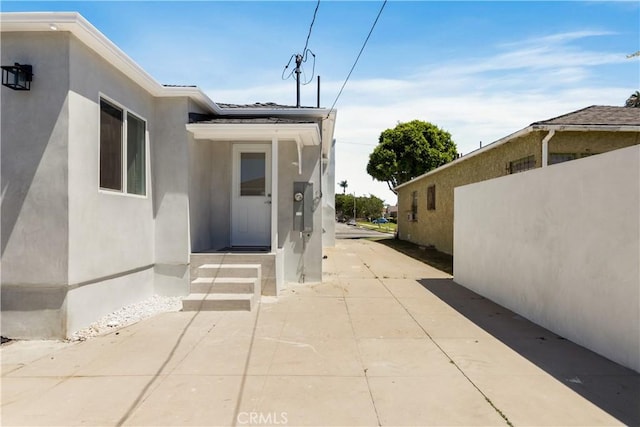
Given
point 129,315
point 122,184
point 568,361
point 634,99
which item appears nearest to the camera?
point 568,361

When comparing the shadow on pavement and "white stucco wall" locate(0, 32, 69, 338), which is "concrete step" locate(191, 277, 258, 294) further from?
the shadow on pavement

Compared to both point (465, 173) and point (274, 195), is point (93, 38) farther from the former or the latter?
point (465, 173)

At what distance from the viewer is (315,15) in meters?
7.57

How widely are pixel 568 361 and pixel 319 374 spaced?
8.59 ft

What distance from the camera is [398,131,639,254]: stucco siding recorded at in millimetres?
9039

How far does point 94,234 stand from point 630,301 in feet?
20.9

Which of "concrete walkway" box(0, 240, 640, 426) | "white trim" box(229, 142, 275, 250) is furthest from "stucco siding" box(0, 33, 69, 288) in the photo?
"white trim" box(229, 142, 275, 250)

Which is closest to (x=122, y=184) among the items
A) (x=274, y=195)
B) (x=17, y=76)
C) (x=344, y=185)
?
(x=17, y=76)

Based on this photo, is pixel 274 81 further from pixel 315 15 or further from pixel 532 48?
pixel 532 48

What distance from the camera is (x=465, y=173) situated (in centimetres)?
1342

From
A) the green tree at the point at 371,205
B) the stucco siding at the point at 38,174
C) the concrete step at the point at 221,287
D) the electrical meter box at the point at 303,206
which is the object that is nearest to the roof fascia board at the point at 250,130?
the electrical meter box at the point at 303,206

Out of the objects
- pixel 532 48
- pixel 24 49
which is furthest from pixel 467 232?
pixel 24 49

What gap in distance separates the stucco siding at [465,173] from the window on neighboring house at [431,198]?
19 cm

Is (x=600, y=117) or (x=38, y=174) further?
(x=600, y=117)
